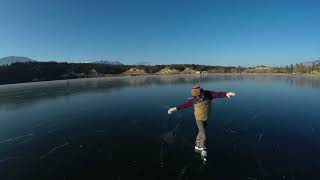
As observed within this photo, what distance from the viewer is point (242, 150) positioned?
9.38 metres

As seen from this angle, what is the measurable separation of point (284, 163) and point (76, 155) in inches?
278

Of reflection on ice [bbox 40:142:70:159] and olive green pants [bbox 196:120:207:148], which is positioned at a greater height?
olive green pants [bbox 196:120:207:148]

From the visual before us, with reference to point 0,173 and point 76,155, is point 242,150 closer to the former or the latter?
point 76,155

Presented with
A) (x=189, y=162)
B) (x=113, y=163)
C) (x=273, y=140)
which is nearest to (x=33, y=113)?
(x=113, y=163)

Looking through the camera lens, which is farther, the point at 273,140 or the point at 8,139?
the point at 8,139

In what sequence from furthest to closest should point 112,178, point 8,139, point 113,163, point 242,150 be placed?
point 8,139 < point 242,150 < point 113,163 < point 112,178

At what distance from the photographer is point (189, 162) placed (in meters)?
8.46

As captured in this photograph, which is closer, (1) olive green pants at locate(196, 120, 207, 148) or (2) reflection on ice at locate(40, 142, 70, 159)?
(1) olive green pants at locate(196, 120, 207, 148)

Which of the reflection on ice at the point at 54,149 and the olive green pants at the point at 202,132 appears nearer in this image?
the olive green pants at the point at 202,132

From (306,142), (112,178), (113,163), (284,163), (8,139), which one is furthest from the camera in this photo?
(8,139)

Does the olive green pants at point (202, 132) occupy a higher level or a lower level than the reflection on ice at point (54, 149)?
higher

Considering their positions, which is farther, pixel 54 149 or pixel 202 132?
pixel 54 149

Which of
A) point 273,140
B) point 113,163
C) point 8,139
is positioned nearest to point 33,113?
point 8,139

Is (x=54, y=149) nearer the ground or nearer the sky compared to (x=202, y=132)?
nearer the ground
